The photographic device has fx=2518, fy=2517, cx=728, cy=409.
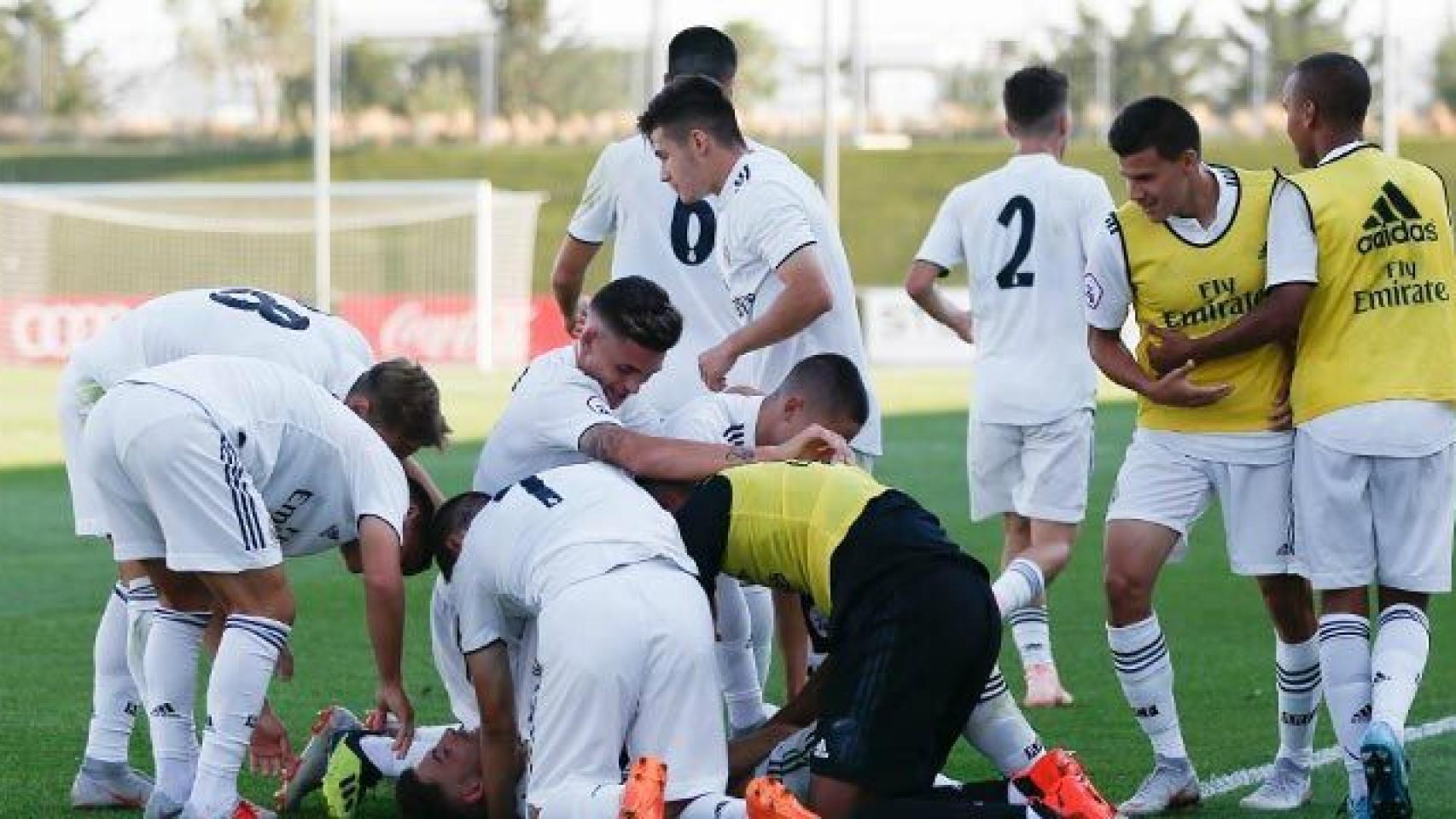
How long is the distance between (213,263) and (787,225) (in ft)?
106

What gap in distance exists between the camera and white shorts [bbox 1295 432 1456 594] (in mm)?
7461

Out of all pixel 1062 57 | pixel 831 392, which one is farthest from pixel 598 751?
pixel 1062 57

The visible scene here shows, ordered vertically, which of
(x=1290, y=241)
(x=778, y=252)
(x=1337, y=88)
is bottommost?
(x=778, y=252)

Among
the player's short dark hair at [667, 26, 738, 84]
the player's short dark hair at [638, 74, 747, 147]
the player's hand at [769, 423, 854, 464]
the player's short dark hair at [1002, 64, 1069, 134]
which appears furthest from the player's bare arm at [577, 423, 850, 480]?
the player's short dark hair at [1002, 64, 1069, 134]

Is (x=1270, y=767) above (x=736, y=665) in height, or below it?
below

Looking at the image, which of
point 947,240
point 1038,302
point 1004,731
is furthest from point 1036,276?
point 1004,731

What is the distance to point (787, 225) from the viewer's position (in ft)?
27.9

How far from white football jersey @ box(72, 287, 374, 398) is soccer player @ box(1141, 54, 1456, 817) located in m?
2.73

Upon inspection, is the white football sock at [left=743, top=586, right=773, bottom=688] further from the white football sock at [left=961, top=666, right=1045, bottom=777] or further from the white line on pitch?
the white line on pitch

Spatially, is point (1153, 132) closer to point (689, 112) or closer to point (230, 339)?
point (689, 112)

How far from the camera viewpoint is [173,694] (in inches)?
292

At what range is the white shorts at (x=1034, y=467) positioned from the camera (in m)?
10.2

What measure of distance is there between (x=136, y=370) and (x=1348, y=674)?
3978 mm

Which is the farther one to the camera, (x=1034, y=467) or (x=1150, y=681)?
(x=1034, y=467)
